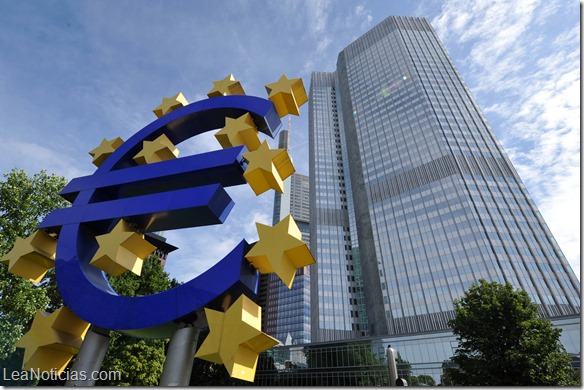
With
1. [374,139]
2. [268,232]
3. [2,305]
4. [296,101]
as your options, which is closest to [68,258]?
[268,232]

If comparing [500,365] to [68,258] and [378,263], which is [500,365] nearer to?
[68,258]

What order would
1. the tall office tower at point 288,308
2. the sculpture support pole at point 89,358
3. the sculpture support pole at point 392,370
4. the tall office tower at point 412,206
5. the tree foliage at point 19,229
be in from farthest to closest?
the tall office tower at point 288,308 < the tall office tower at point 412,206 < the tree foliage at point 19,229 < the sculpture support pole at point 392,370 < the sculpture support pole at point 89,358

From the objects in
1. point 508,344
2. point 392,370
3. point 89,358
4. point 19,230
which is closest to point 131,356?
point 19,230

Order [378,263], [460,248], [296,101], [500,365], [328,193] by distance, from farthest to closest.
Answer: [328,193], [378,263], [460,248], [500,365], [296,101]

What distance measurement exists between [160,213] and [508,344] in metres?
18.7

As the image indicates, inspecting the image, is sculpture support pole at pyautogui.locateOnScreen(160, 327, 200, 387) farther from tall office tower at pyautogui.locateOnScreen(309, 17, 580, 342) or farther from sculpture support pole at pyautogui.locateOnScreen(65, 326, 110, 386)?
tall office tower at pyautogui.locateOnScreen(309, 17, 580, 342)

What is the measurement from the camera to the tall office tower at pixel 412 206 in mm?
54312

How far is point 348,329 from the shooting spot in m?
73.3

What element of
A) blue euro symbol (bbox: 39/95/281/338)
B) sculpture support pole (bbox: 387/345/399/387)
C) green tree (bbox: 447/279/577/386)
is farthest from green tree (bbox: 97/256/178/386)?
green tree (bbox: 447/279/577/386)

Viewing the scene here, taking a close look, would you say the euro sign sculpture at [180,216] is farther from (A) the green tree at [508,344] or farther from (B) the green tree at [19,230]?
(A) the green tree at [508,344]

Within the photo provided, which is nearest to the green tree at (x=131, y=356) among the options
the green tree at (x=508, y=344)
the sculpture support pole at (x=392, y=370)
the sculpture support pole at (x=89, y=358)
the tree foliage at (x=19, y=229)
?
the tree foliage at (x=19, y=229)

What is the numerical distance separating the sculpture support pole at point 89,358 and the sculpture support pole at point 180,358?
7.59 ft

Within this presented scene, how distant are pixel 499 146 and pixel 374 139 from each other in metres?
30.2

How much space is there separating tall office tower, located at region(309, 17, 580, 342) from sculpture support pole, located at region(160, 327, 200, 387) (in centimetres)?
5783
